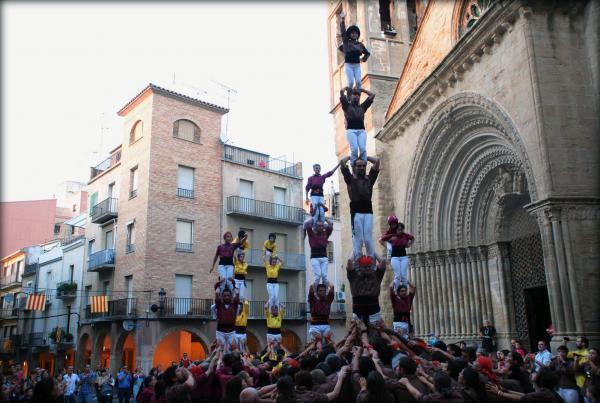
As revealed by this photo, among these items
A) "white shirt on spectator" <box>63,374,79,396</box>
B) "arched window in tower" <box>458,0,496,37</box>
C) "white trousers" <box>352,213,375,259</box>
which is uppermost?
"arched window in tower" <box>458,0,496,37</box>

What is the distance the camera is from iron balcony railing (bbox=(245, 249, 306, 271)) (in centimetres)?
3312

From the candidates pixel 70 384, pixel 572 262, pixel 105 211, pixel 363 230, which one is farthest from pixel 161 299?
pixel 572 262

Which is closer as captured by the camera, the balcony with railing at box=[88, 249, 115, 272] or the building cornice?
the building cornice

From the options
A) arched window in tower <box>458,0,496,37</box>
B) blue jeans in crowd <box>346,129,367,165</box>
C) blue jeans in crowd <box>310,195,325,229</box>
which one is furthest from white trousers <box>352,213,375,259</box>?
arched window in tower <box>458,0,496,37</box>

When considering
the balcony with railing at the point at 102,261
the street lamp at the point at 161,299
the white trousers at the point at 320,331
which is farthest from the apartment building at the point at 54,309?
the white trousers at the point at 320,331

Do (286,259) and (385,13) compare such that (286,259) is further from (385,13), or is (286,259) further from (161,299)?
(385,13)

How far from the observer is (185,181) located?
32.3m

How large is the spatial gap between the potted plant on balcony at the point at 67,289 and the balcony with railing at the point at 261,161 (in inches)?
531

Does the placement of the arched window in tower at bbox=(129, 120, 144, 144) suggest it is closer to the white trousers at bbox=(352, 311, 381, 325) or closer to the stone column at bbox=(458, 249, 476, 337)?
the stone column at bbox=(458, 249, 476, 337)

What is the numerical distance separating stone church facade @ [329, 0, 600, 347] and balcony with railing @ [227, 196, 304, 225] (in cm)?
966

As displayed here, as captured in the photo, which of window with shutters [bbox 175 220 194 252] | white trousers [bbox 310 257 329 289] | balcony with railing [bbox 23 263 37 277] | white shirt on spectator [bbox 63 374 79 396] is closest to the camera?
white trousers [bbox 310 257 329 289]

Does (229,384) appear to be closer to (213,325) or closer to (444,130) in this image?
(444,130)

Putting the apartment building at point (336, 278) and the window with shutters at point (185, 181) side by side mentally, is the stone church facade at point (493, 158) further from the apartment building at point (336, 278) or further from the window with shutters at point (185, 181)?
the apartment building at point (336, 278)

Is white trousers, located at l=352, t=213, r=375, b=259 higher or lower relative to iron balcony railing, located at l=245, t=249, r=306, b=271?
lower
